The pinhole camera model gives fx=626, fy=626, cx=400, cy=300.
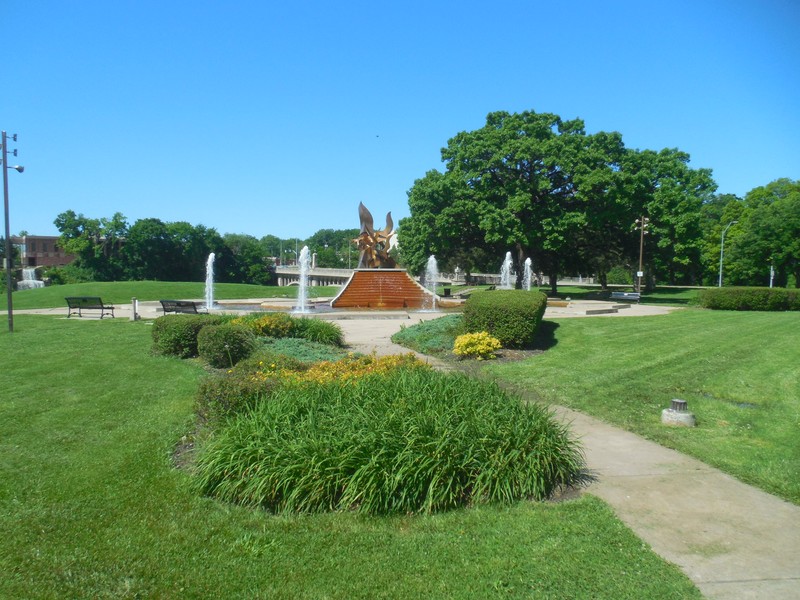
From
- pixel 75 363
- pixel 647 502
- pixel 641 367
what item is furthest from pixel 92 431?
pixel 641 367

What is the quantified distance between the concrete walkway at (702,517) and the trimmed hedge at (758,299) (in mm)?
21427

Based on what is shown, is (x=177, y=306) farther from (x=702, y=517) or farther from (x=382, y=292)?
(x=702, y=517)

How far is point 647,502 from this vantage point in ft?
15.5

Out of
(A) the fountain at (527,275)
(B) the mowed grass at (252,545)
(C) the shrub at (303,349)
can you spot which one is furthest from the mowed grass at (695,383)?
(A) the fountain at (527,275)

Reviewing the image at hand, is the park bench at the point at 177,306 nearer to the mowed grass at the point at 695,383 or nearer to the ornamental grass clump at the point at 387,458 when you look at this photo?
the mowed grass at the point at 695,383

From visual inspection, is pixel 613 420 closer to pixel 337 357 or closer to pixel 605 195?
pixel 337 357

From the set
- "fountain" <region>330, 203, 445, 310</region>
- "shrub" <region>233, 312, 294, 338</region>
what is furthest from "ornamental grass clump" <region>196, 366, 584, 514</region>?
"fountain" <region>330, 203, 445, 310</region>

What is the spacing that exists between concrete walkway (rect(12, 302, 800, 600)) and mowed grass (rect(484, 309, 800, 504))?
14.1 inches

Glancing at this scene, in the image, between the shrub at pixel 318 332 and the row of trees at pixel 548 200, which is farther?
the row of trees at pixel 548 200

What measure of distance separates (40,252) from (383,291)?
8511 centimetres

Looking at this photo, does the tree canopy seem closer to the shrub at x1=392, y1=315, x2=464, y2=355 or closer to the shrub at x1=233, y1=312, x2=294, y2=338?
the shrub at x1=392, y1=315, x2=464, y2=355

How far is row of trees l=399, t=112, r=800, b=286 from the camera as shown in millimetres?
34500

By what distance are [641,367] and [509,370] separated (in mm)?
2253

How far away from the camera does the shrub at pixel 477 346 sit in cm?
1192
